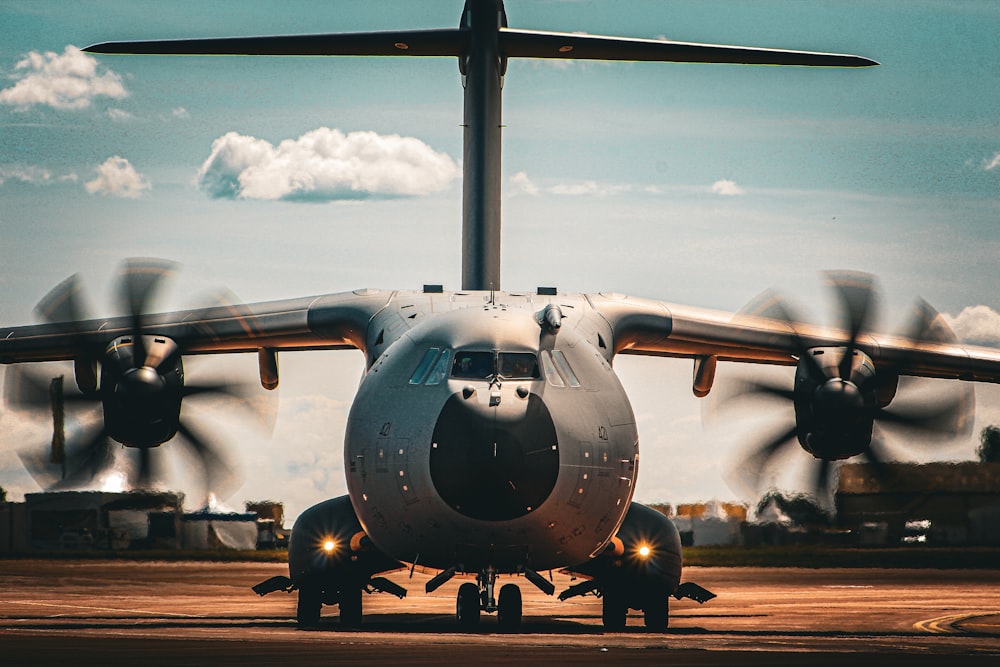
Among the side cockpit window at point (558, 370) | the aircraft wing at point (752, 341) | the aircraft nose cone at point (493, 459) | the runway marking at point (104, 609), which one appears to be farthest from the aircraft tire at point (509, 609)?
the runway marking at point (104, 609)

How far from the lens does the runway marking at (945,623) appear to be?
15719mm

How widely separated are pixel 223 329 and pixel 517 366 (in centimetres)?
597

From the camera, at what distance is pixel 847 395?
17406 mm

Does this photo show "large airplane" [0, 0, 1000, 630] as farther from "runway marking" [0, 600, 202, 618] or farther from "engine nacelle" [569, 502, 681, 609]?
"runway marking" [0, 600, 202, 618]

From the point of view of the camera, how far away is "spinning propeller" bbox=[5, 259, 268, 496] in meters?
17.7

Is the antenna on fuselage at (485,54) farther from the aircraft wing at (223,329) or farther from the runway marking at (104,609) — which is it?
the runway marking at (104,609)

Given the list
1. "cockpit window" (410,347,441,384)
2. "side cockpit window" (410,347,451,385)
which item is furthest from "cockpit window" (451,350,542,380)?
"cockpit window" (410,347,441,384)

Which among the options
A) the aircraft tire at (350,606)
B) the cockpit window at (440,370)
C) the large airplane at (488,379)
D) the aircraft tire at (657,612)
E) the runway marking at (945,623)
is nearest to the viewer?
the large airplane at (488,379)

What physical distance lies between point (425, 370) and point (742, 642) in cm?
371

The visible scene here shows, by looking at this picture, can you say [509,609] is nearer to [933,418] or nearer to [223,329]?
[223,329]

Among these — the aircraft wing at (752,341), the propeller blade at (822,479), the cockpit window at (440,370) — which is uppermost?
the aircraft wing at (752,341)

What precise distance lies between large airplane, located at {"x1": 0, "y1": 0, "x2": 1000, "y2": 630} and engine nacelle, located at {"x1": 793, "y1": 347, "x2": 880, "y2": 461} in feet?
0.08

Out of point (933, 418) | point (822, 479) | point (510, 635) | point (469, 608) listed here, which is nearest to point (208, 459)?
point (469, 608)

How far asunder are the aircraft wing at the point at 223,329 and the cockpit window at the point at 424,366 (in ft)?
12.0
